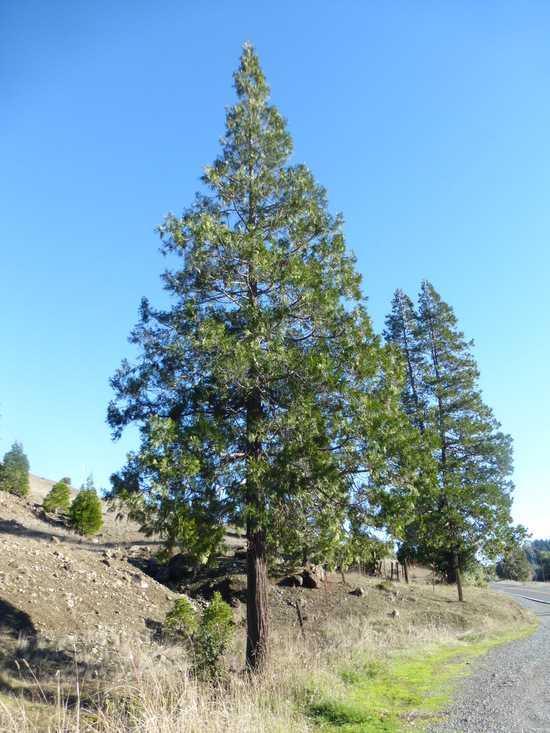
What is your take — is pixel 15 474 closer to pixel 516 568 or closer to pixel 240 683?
pixel 240 683

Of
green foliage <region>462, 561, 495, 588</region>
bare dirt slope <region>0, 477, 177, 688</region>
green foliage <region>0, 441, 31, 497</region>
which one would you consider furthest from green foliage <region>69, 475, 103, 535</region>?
green foliage <region>462, 561, 495, 588</region>

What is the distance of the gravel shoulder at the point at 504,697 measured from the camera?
577 centimetres

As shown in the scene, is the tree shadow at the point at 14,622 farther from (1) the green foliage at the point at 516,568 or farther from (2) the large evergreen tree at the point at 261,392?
(1) the green foliage at the point at 516,568

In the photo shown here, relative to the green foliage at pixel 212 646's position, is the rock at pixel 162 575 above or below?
below

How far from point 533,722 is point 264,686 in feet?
11.9

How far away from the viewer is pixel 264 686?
7.41 meters

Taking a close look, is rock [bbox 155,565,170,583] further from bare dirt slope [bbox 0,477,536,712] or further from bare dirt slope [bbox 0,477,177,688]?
bare dirt slope [bbox 0,477,177,688]

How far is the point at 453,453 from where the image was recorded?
2338 centimetres

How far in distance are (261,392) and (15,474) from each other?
101 ft

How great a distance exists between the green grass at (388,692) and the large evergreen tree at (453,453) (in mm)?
8128

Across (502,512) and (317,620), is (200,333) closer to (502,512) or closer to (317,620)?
(317,620)

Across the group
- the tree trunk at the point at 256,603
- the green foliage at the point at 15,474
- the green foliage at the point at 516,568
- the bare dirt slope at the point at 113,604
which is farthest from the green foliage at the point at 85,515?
the green foliage at the point at 516,568

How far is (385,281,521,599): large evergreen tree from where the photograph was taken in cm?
2055

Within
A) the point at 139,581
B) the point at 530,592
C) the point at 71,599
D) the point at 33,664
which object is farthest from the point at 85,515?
the point at 530,592
